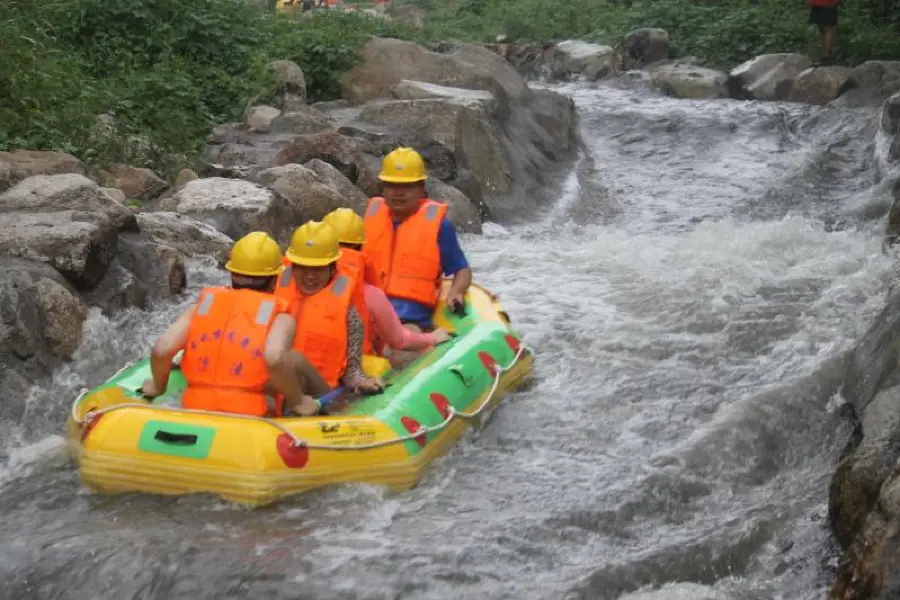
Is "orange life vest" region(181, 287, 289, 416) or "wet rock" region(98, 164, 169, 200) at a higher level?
"orange life vest" region(181, 287, 289, 416)

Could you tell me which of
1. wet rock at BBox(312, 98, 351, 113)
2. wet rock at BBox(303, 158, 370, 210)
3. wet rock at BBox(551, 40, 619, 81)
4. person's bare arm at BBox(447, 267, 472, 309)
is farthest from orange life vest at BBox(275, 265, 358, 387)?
wet rock at BBox(551, 40, 619, 81)

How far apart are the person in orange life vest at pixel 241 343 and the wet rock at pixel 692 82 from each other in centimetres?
1241

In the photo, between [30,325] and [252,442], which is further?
[30,325]

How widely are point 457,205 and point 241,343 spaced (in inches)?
225

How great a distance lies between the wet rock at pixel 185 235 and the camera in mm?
8344

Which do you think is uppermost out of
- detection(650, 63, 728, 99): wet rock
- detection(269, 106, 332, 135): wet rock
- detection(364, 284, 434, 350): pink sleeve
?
detection(364, 284, 434, 350): pink sleeve

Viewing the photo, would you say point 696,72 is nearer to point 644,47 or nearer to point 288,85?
point 644,47

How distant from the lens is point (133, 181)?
9.51 metres

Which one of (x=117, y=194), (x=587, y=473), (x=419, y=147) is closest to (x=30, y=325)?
(x=117, y=194)

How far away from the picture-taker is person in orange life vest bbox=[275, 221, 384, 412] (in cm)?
554

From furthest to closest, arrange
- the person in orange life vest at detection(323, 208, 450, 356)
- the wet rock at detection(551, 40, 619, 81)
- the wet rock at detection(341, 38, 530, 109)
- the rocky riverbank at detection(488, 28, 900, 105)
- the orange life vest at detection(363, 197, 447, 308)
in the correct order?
1. the wet rock at detection(551, 40, 619, 81)
2. the rocky riverbank at detection(488, 28, 900, 105)
3. the wet rock at detection(341, 38, 530, 109)
4. the orange life vest at detection(363, 197, 447, 308)
5. the person in orange life vest at detection(323, 208, 450, 356)

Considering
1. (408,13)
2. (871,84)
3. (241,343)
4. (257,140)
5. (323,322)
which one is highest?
(241,343)

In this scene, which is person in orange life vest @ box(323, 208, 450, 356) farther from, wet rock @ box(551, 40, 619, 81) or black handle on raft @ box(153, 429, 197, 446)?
wet rock @ box(551, 40, 619, 81)

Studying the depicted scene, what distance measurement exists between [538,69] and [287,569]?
1544 cm
